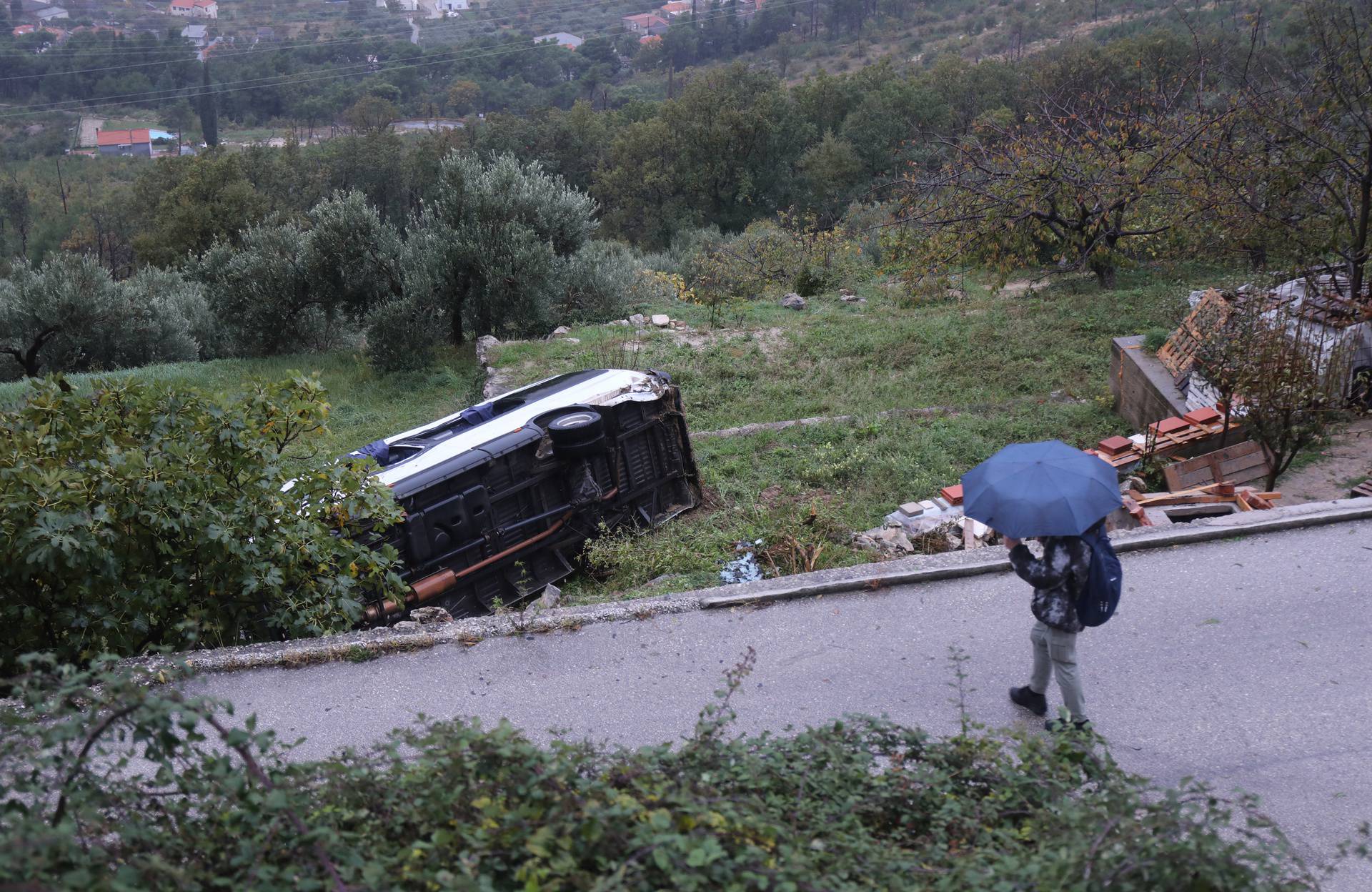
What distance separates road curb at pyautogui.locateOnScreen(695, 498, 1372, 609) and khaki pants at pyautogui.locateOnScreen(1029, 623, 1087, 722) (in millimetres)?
1556

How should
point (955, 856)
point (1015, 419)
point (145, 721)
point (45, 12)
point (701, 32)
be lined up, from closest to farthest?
point (145, 721) < point (955, 856) < point (1015, 419) < point (701, 32) < point (45, 12)

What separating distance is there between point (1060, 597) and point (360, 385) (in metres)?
14.6

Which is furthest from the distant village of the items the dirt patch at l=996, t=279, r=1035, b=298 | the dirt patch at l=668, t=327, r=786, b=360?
the dirt patch at l=996, t=279, r=1035, b=298

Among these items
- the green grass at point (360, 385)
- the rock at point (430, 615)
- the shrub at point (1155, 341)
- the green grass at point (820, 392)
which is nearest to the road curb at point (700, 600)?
the rock at point (430, 615)

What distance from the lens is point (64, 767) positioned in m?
2.70

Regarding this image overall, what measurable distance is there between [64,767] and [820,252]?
71.7 feet

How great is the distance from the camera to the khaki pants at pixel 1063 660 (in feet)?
14.8

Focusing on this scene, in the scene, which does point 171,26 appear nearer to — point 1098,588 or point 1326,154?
point 1326,154

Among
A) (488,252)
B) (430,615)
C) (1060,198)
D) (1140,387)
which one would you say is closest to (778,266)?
→ (488,252)

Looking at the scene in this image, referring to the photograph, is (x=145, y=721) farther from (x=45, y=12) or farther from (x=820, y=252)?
(x=45, y=12)

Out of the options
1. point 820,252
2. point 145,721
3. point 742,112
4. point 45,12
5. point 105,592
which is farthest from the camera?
A: point 45,12

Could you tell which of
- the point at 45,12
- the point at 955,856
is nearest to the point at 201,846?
the point at 955,856

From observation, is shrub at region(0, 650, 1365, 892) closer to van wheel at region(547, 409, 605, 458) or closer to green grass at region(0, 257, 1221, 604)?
green grass at region(0, 257, 1221, 604)

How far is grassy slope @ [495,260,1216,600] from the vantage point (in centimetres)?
800
